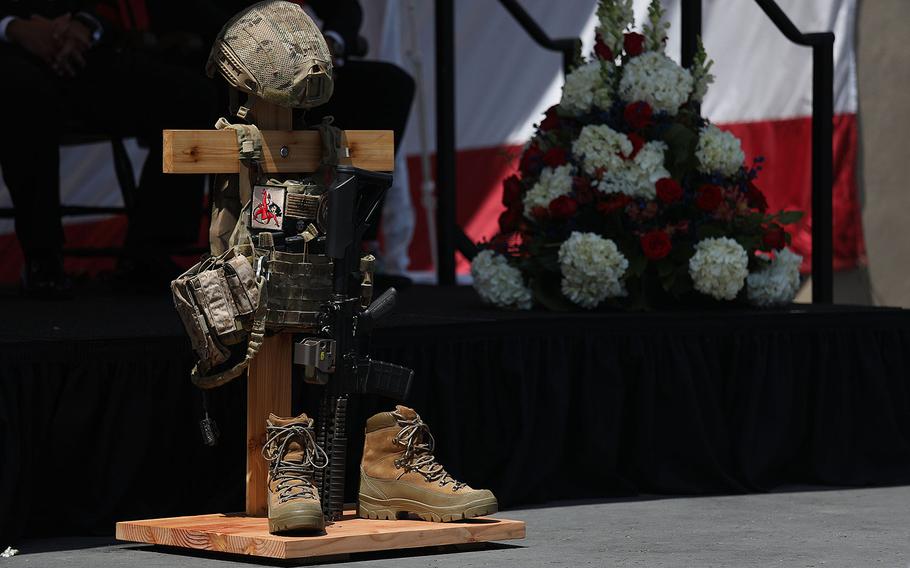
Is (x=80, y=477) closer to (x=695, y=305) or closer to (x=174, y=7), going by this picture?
(x=695, y=305)

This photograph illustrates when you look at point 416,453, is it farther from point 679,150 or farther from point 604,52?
point 604,52

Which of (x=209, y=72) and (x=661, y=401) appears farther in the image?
(x=661, y=401)

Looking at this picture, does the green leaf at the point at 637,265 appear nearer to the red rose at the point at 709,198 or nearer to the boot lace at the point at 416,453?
the red rose at the point at 709,198

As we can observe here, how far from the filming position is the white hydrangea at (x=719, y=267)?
3676 millimetres

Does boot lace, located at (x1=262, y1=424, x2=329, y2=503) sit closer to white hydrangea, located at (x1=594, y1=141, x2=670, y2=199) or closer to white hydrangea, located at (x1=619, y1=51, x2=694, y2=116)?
white hydrangea, located at (x1=594, y1=141, x2=670, y2=199)

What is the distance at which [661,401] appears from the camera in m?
3.62

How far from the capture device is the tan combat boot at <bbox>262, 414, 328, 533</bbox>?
263 cm

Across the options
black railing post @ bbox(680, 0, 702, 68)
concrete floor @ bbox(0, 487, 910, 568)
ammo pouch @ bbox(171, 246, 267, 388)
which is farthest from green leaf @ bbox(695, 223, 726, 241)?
ammo pouch @ bbox(171, 246, 267, 388)

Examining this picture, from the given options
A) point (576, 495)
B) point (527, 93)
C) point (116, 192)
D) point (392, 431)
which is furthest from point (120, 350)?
point (527, 93)

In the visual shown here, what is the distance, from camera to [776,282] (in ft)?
12.5

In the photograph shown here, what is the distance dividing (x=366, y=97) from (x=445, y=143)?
42 cm

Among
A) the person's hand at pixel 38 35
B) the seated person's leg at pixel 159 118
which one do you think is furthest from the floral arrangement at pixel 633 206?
the person's hand at pixel 38 35

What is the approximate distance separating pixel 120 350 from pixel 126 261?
1784 mm

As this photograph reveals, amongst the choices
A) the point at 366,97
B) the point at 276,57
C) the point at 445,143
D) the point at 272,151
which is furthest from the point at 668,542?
the point at 445,143
